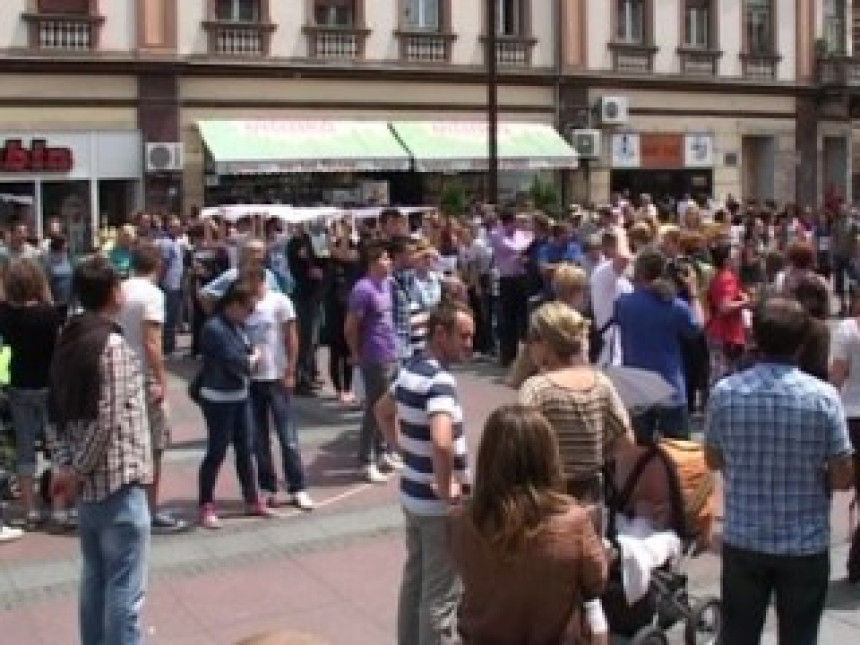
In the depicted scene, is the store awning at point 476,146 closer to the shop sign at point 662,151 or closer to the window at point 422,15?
the window at point 422,15

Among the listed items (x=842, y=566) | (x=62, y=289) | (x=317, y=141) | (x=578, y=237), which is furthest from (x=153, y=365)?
(x=317, y=141)

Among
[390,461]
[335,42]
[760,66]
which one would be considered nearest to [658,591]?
[390,461]

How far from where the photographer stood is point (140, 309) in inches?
316

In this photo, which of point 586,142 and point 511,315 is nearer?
point 511,315

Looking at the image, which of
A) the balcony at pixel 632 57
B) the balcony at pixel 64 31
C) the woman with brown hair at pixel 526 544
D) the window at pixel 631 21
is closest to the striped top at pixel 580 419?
the woman with brown hair at pixel 526 544

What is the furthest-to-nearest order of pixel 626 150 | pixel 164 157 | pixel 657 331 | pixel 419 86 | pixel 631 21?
pixel 631 21, pixel 626 150, pixel 419 86, pixel 164 157, pixel 657 331

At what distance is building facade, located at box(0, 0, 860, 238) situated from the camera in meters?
23.7

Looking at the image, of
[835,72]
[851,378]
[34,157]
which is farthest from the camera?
[835,72]

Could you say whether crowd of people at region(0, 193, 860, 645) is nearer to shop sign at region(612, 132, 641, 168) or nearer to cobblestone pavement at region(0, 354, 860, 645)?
cobblestone pavement at region(0, 354, 860, 645)

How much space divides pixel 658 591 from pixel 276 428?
3.78 meters

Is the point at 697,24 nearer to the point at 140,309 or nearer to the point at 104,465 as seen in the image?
the point at 140,309

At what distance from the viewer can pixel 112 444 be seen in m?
5.37

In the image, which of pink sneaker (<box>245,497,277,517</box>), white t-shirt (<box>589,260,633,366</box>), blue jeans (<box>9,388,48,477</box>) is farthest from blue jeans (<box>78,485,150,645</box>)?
white t-shirt (<box>589,260,633,366</box>)

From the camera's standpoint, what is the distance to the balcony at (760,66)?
33.8m
